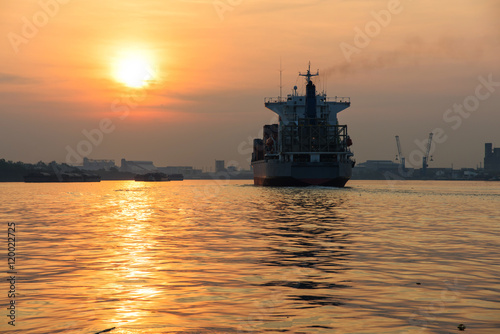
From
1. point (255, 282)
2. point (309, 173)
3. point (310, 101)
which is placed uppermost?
point (310, 101)

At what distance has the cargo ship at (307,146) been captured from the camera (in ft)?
369

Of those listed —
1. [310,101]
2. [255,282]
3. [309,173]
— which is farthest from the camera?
[310,101]

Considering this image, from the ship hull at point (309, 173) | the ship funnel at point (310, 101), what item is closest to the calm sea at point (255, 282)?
the ship hull at point (309, 173)

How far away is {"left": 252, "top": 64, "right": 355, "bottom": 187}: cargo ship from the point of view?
112562 millimetres

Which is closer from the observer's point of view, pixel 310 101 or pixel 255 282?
pixel 255 282

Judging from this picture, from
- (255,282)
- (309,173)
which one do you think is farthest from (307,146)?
(255,282)

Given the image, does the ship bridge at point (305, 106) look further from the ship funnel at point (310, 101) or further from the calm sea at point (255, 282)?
the calm sea at point (255, 282)

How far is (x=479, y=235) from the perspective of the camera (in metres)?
30.6

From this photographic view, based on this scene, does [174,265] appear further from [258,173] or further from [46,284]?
[258,173]

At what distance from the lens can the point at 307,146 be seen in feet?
394

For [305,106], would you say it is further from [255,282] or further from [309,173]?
[255,282]

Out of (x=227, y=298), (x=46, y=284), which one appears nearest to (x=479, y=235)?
(x=227, y=298)

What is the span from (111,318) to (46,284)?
4922 mm

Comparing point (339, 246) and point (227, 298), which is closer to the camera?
point (227, 298)
